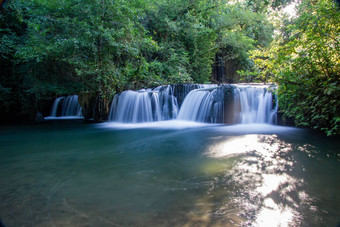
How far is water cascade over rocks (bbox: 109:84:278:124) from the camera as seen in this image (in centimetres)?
902

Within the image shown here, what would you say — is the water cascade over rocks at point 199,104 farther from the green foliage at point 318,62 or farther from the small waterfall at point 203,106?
the green foliage at point 318,62

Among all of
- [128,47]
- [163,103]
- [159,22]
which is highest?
[159,22]

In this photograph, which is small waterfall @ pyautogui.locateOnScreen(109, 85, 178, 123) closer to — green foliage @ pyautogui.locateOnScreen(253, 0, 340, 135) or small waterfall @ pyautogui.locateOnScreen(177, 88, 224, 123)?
small waterfall @ pyautogui.locateOnScreen(177, 88, 224, 123)

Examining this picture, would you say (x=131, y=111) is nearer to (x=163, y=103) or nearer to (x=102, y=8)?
(x=163, y=103)

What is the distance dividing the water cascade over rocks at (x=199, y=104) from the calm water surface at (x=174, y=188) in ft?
15.8

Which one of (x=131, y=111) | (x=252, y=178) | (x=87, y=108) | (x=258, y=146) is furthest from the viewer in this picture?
(x=87, y=108)

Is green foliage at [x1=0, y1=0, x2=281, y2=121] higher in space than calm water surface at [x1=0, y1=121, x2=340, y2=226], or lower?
higher

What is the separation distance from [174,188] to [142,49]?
10135mm

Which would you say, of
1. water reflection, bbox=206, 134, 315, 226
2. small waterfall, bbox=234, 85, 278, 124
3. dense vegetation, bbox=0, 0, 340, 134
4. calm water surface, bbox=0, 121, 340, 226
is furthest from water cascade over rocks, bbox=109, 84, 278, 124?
water reflection, bbox=206, 134, 315, 226

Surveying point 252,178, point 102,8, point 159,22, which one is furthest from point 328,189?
point 159,22

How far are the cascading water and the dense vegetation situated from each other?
863mm

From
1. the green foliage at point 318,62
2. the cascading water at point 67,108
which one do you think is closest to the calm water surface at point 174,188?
the green foliage at point 318,62

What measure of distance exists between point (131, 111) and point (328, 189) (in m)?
9.21

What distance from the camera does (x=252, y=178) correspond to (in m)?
2.66
